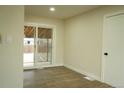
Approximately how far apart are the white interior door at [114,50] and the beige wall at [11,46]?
91.6 inches

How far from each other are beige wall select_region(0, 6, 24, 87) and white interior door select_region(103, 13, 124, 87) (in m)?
2.33

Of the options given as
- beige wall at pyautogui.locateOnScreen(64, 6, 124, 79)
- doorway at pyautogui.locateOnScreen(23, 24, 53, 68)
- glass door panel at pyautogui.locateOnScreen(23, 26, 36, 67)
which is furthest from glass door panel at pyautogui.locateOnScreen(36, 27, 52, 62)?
beige wall at pyautogui.locateOnScreen(64, 6, 124, 79)

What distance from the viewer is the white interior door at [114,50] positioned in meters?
3.03

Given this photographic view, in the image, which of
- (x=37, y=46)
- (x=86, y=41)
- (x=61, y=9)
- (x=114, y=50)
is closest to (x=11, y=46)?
(x=61, y=9)

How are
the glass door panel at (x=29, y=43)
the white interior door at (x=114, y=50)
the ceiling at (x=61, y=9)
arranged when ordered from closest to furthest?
the white interior door at (x=114, y=50)
the ceiling at (x=61, y=9)
the glass door panel at (x=29, y=43)

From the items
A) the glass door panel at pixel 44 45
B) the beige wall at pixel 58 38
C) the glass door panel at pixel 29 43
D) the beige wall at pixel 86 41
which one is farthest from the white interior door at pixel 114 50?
the glass door panel at pixel 29 43

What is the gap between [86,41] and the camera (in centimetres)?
439

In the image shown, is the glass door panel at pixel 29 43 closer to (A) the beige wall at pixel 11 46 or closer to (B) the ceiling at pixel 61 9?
(B) the ceiling at pixel 61 9

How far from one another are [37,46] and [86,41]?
2.25 m

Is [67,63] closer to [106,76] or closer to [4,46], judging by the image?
[106,76]

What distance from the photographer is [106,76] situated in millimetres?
3479

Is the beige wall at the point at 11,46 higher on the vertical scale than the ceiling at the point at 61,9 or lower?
lower
